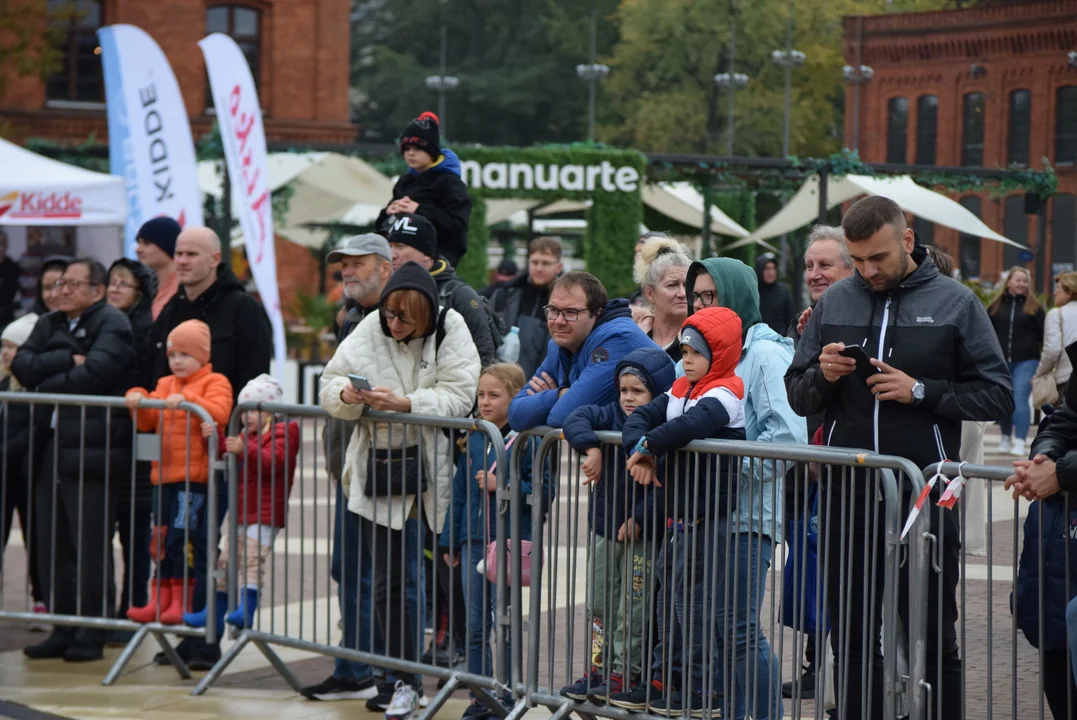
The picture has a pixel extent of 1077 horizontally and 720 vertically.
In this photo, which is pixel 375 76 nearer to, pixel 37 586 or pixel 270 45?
pixel 270 45

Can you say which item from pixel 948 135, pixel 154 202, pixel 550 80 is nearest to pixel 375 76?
pixel 550 80

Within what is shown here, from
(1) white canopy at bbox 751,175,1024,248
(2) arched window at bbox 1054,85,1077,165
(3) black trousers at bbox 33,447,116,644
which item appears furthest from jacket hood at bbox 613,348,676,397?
(1) white canopy at bbox 751,175,1024,248

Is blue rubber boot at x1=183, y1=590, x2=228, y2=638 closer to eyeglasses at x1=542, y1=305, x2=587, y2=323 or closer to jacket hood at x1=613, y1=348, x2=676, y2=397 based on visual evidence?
eyeglasses at x1=542, y1=305, x2=587, y2=323

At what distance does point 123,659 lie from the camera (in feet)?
23.2

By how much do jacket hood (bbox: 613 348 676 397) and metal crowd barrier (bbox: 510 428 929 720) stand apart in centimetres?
24

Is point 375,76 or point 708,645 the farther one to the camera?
point 375,76

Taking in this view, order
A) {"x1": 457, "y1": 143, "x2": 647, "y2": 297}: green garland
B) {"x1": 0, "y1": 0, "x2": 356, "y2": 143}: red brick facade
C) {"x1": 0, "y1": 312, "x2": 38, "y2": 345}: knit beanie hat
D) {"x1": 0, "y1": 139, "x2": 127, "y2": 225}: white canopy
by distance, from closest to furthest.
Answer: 1. {"x1": 0, "y1": 312, "x2": 38, "y2": 345}: knit beanie hat
2. {"x1": 0, "y1": 139, "x2": 127, "y2": 225}: white canopy
3. {"x1": 457, "y1": 143, "x2": 647, "y2": 297}: green garland
4. {"x1": 0, "y1": 0, "x2": 356, "y2": 143}: red brick facade

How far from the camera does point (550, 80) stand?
190ft

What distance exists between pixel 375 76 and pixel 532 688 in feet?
181

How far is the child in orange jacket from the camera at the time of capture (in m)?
7.17

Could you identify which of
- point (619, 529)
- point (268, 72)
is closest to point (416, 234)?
point (619, 529)

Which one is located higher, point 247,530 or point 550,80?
point 550,80

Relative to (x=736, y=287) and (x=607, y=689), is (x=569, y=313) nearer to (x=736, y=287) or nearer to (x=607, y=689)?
(x=736, y=287)

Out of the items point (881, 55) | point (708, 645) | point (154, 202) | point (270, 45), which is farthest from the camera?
point (270, 45)
